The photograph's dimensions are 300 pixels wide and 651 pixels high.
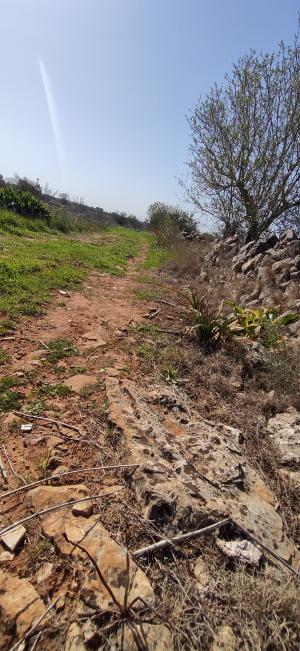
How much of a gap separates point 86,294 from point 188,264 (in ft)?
15.5

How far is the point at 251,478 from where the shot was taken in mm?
2111

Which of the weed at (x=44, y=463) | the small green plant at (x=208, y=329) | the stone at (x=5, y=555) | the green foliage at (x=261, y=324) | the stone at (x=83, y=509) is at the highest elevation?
the green foliage at (x=261, y=324)

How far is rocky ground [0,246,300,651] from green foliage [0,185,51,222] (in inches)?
432

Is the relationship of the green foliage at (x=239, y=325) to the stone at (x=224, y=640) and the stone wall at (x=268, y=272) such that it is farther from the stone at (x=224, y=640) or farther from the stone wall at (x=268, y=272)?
the stone at (x=224, y=640)

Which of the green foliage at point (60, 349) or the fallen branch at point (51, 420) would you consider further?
the green foliage at point (60, 349)

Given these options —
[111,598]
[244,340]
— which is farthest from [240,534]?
[244,340]

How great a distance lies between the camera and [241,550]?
1551 mm

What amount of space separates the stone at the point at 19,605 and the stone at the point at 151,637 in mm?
304

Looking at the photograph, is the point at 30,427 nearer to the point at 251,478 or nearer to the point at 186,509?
the point at 186,509

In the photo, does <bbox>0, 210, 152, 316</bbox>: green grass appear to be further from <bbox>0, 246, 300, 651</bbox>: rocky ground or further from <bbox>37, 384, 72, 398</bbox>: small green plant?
<bbox>37, 384, 72, 398</bbox>: small green plant

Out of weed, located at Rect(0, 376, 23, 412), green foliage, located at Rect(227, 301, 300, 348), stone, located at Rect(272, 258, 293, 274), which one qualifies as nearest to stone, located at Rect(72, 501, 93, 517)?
weed, located at Rect(0, 376, 23, 412)

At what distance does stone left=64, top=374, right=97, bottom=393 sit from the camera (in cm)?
299

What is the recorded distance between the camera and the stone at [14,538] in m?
1.52

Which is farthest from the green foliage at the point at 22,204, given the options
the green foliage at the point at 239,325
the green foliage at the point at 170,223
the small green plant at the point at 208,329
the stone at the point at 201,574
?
the stone at the point at 201,574
